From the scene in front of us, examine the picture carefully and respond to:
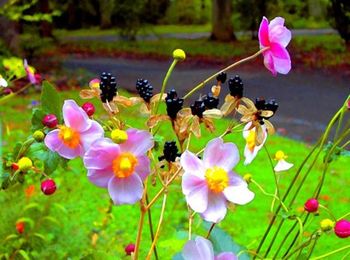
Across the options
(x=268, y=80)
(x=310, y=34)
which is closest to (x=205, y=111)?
(x=268, y=80)

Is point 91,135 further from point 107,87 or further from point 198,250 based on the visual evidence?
point 198,250

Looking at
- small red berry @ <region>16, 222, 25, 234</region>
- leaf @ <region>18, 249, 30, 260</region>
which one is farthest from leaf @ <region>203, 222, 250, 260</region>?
small red berry @ <region>16, 222, 25, 234</region>

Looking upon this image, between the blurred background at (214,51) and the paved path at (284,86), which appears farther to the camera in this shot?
the blurred background at (214,51)

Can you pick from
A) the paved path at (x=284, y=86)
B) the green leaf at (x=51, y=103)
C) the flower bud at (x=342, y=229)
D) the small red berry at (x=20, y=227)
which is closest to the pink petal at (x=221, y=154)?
the flower bud at (x=342, y=229)

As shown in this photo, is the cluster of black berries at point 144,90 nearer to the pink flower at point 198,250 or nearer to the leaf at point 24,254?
the pink flower at point 198,250

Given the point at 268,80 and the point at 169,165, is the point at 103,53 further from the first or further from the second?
the point at 169,165
